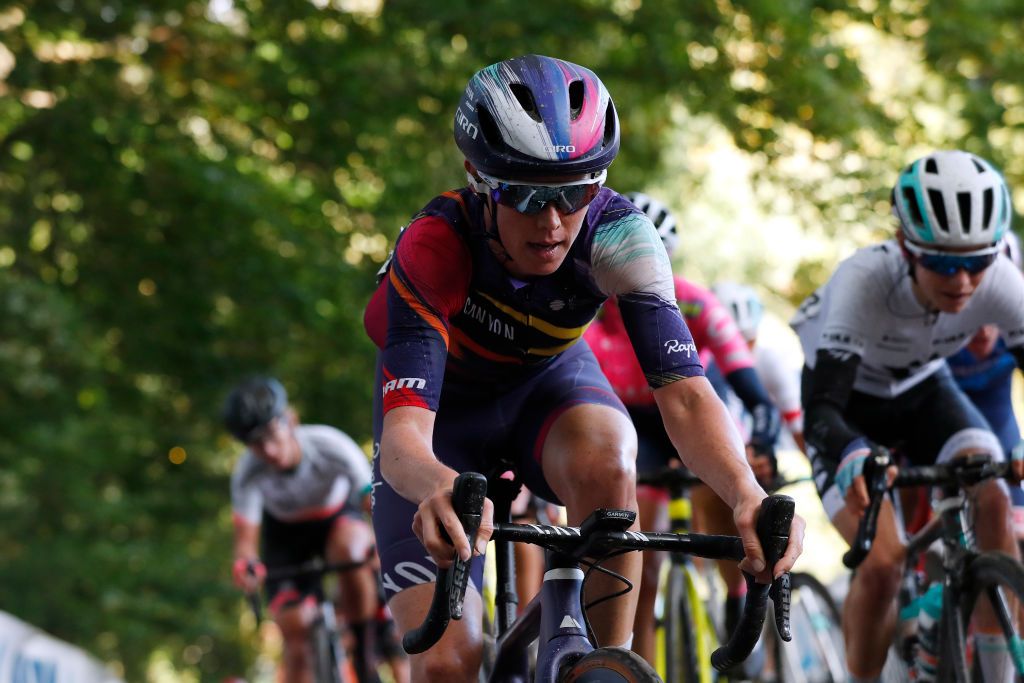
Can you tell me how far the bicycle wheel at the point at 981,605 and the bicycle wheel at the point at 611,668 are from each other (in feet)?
6.47

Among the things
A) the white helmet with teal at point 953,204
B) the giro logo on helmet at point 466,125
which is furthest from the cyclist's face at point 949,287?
the giro logo on helmet at point 466,125

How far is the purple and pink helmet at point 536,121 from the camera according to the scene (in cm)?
416

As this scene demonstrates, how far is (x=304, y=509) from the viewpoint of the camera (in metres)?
10.1

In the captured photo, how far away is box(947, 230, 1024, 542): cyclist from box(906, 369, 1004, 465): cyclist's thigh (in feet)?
1.20

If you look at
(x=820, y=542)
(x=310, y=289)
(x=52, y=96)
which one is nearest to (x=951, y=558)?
(x=310, y=289)

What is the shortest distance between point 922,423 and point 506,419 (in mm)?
2673

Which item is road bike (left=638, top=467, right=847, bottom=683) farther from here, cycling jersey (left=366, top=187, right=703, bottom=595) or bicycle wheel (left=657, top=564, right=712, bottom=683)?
cycling jersey (left=366, top=187, right=703, bottom=595)

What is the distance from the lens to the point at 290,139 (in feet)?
47.3

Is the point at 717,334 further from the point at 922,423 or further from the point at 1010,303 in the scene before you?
the point at 1010,303

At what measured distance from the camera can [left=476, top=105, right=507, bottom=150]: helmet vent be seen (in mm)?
4230

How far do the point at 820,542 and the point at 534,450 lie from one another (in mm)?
25510

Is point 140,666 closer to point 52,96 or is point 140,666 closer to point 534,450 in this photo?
point 52,96

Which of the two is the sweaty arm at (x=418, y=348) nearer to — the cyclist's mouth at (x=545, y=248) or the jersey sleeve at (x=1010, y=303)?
the cyclist's mouth at (x=545, y=248)

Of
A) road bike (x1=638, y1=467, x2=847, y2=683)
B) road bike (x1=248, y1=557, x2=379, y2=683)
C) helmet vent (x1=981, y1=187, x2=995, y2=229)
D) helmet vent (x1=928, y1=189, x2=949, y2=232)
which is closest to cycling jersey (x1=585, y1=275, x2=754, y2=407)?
road bike (x1=638, y1=467, x2=847, y2=683)
